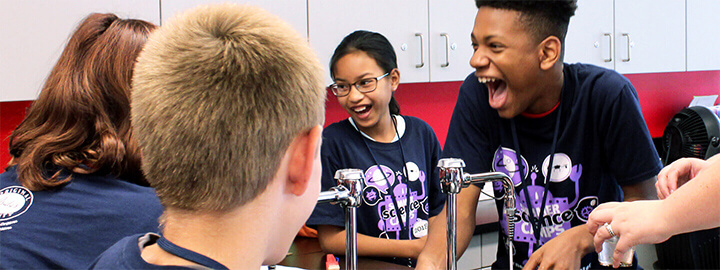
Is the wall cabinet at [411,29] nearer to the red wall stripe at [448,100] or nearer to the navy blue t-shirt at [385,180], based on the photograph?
the red wall stripe at [448,100]

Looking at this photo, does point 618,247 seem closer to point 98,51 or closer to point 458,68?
point 98,51

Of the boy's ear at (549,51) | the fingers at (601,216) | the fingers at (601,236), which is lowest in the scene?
the fingers at (601,236)

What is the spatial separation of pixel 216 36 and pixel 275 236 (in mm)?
245

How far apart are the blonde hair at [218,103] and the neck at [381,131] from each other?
1.21 m

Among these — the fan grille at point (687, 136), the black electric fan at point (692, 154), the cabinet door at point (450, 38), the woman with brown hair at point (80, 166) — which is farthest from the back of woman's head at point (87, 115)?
the fan grille at point (687, 136)

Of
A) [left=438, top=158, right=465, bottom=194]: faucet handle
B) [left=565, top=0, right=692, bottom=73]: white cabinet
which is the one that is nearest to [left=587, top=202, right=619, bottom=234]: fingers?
[left=438, top=158, right=465, bottom=194]: faucet handle

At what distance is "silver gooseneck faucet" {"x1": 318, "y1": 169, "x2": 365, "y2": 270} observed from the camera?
3.37ft

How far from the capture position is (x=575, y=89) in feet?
4.70

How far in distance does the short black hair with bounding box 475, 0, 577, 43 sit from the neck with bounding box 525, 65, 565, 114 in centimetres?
9

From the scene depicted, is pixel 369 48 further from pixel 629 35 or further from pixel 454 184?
pixel 629 35

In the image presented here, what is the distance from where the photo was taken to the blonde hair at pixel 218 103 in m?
0.67

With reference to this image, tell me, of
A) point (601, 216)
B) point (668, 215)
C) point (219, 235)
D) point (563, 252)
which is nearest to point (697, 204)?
point (668, 215)

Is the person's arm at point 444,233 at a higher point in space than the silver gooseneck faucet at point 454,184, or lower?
lower

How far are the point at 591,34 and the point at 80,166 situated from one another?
8.60ft
